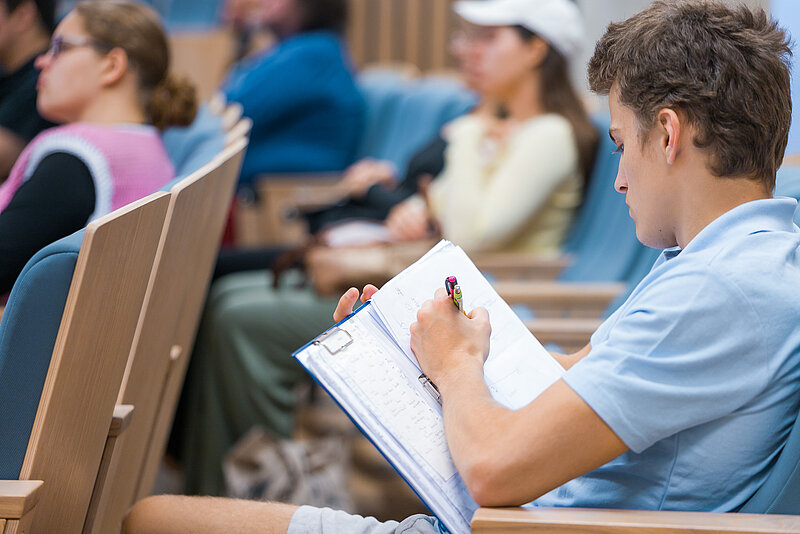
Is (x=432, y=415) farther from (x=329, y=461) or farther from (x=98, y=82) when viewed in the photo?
(x=329, y=461)

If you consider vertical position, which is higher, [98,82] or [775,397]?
[98,82]

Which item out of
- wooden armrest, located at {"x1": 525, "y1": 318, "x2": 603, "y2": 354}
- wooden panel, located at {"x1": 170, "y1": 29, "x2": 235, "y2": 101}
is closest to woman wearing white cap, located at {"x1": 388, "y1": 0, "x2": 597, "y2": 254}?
wooden armrest, located at {"x1": 525, "y1": 318, "x2": 603, "y2": 354}

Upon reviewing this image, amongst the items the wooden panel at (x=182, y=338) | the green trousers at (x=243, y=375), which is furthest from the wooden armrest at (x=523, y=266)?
the wooden panel at (x=182, y=338)

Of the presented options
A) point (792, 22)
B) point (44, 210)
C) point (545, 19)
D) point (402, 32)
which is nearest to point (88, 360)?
point (44, 210)

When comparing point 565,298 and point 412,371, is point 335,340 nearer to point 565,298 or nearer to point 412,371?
point 412,371

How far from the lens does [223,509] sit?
A: 109 cm

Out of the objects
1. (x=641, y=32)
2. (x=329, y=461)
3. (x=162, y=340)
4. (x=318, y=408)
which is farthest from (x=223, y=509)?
(x=318, y=408)

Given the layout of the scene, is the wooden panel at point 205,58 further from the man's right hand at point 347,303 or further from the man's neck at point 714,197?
the man's neck at point 714,197

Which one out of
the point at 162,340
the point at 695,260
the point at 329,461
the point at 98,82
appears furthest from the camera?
the point at 329,461

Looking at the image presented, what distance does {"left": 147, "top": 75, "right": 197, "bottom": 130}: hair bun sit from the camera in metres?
1.77

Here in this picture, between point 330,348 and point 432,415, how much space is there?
0.43 feet

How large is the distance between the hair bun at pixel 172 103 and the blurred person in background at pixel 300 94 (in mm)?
1436

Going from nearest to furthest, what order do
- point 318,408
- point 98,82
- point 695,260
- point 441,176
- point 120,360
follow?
point 695,260
point 120,360
point 98,82
point 318,408
point 441,176

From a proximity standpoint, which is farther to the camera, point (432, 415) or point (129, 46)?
point (129, 46)
